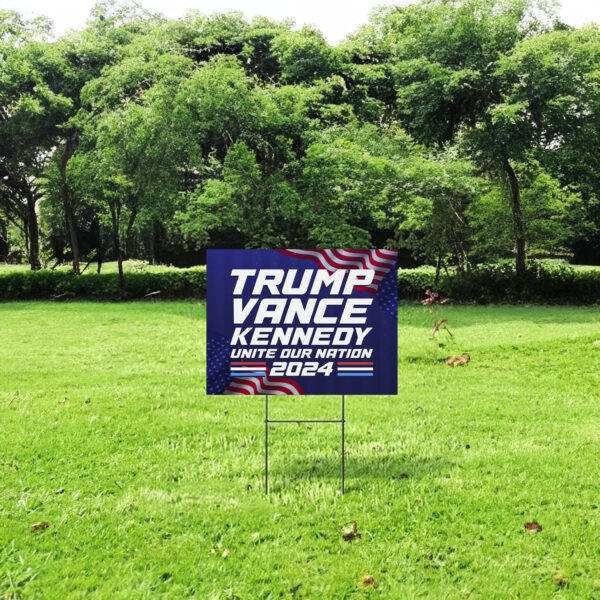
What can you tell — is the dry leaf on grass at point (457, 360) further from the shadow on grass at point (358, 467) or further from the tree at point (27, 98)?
the tree at point (27, 98)

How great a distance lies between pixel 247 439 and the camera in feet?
19.0

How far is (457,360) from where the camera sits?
31.0 feet

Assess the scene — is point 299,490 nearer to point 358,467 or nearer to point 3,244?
point 358,467

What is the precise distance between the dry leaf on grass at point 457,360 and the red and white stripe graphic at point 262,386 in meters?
5.60

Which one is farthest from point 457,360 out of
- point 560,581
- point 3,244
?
point 3,244

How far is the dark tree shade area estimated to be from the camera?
Answer: 18000 mm

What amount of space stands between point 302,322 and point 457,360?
19.1 feet

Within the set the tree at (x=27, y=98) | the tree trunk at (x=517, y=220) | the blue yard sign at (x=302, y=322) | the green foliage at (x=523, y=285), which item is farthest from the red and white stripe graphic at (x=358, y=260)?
the tree at (x=27, y=98)

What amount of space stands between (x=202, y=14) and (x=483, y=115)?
446 inches

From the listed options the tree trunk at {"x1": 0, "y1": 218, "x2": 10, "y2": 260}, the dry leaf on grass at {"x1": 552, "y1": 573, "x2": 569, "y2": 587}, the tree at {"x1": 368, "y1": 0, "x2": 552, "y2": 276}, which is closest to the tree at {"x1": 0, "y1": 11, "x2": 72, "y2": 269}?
the tree at {"x1": 368, "y1": 0, "x2": 552, "y2": 276}

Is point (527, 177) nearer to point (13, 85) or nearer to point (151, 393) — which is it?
point (151, 393)

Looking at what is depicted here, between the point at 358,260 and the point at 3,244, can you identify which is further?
the point at 3,244

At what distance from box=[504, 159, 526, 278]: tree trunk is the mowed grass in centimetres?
1079

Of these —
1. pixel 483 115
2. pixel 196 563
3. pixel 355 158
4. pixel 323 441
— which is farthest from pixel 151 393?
pixel 483 115
